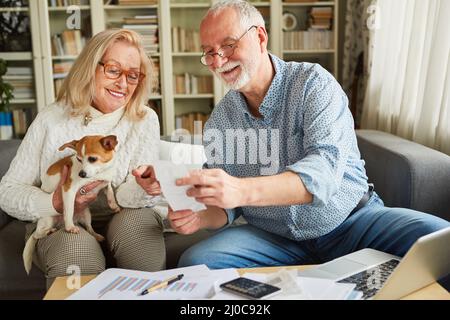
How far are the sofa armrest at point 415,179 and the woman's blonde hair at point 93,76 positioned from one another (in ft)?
2.64

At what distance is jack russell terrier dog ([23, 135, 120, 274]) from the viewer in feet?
3.93

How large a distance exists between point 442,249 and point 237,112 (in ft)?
2.11

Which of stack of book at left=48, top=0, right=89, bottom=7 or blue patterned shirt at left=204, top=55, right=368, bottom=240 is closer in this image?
blue patterned shirt at left=204, top=55, right=368, bottom=240

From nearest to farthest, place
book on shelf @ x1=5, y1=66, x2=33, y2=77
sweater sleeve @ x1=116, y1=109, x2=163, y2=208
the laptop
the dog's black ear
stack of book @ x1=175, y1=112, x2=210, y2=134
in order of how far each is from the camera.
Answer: the laptop, the dog's black ear, sweater sleeve @ x1=116, y1=109, x2=163, y2=208, book on shelf @ x1=5, y1=66, x2=33, y2=77, stack of book @ x1=175, y1=112, x2=210, y2=134

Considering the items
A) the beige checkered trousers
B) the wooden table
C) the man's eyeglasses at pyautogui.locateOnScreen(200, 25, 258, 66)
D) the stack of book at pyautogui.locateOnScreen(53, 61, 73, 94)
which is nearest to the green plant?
the stack of book at pyautogui.locateOnScreen(53, 61, 73, 94)

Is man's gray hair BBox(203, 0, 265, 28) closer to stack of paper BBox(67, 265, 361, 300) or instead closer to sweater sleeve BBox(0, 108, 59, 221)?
sweater sleeve BBox(0, 108, 59, 221)

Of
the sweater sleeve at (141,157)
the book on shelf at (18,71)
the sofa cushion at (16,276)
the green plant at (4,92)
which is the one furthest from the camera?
the book on shelf at (18,71)

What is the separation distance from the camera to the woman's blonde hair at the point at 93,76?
1.24m

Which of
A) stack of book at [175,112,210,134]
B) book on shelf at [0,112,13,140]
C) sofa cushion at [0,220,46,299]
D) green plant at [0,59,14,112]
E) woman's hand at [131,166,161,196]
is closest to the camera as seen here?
woman's hand at [131,166,161,196]

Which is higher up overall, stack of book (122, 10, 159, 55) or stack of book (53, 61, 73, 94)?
stack of book (122, 10, 159, 55)

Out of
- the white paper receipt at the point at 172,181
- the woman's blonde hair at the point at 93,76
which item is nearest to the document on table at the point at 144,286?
the white paper receipt at the point at 172,181

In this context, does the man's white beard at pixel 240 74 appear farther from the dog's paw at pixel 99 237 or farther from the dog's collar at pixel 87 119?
the dog's paw at pixel 99 237

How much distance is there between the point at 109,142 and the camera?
1.21 meters

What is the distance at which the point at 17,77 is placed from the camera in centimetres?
339
